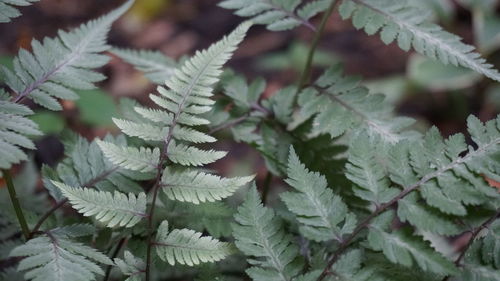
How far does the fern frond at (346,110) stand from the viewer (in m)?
1.56

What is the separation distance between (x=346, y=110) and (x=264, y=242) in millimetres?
546

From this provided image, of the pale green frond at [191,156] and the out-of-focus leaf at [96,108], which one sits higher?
the pale green frond at [191,156]

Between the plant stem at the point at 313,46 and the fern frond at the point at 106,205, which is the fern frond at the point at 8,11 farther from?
the plant stem at the point at 313,46

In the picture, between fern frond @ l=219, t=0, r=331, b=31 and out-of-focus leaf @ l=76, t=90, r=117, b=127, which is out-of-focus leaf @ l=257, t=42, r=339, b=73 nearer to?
out-of-focus leaf @ l=76, t=90, r=117, b=127

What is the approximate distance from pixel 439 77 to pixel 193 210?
8.74 feet

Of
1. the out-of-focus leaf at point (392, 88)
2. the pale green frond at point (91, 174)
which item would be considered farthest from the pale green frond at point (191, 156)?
the out-of-focus leaf at point (392, 88)

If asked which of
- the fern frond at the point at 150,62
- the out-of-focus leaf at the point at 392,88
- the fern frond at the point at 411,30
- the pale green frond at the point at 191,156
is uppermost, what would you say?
the fern frond at the point at 411,30

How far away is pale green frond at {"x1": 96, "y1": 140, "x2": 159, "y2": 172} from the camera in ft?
4.05

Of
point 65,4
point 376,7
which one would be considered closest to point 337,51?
point 65,4

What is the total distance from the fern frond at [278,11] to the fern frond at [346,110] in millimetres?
186

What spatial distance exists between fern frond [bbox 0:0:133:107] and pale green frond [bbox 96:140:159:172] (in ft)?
0.78

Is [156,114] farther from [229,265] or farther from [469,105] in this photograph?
[469,105]

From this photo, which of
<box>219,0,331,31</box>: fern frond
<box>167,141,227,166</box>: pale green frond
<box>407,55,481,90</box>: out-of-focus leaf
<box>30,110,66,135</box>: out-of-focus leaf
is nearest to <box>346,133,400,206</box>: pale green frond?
<box>167,141,227,166</box>: pale green frond

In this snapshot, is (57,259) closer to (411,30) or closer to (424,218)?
(424,218)
